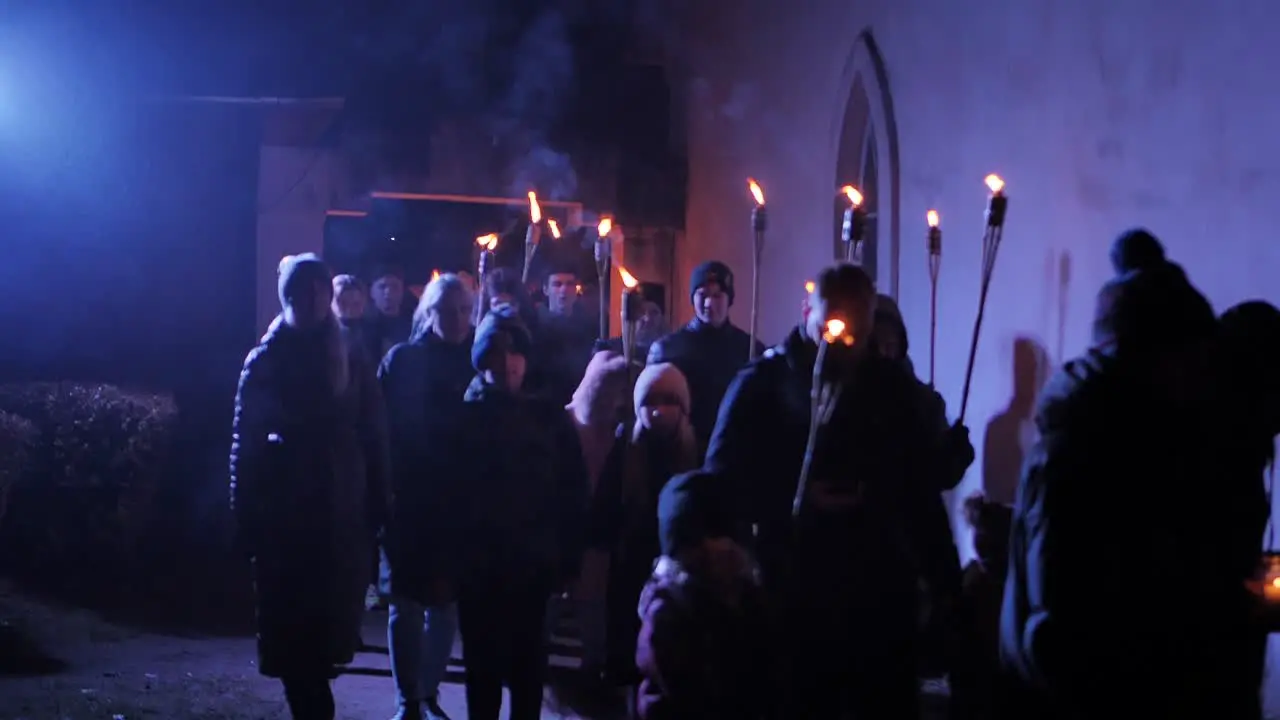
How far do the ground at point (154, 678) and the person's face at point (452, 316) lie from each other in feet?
5.98

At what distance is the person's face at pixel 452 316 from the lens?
6277 mm

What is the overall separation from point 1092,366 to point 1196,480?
0.33 metres

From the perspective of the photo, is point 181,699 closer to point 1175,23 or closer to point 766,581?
point 766,581

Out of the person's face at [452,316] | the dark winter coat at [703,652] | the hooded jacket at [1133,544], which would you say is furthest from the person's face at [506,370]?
the hooded jacket at [1133,544]

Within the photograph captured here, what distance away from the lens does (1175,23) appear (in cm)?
544

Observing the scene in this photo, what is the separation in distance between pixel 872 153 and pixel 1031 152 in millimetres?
2971

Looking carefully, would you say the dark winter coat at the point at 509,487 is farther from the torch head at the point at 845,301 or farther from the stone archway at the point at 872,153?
the stone archway at the point at 872,153

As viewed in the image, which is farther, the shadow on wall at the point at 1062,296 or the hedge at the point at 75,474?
the hedge at the point at 75,474

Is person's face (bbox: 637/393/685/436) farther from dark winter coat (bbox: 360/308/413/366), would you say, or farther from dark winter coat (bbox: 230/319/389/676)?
dark winter coat (bbox: 360/308/413/366)

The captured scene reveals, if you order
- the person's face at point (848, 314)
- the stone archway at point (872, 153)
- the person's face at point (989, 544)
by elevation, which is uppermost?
the stone archway at point (872, 153)

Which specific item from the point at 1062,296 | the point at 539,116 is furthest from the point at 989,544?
the point at 539,116

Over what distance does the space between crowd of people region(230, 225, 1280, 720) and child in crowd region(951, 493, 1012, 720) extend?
12mm

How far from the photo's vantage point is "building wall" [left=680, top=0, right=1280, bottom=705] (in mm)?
5109

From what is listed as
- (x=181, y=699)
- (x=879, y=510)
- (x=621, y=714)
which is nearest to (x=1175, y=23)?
(x=879, y=510)
